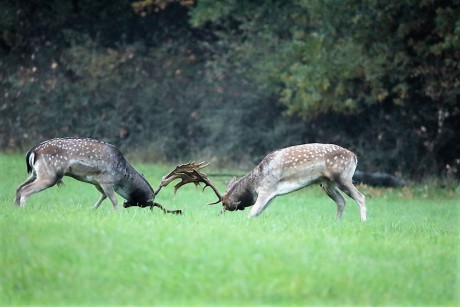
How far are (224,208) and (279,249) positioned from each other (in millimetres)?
5010

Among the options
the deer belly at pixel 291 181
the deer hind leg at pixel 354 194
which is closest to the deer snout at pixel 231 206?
the deer belly at pixel 291 181

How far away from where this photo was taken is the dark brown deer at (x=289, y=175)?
14438 millimetres

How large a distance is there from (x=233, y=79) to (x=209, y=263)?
22579 millimetres

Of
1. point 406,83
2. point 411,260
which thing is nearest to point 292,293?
point 411,260

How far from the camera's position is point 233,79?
1247 inches

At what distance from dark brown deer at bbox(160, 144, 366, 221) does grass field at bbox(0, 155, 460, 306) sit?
2.46 m

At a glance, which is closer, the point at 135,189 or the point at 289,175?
the point at 289,175

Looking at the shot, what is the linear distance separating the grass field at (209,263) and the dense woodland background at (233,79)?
13.9m

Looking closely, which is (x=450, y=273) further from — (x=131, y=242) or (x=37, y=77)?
(x=37, y=77)

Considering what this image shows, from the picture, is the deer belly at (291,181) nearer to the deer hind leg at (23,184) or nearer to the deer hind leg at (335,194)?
the deer hind leg at (335,194)

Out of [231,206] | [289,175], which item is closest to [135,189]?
[231,206]

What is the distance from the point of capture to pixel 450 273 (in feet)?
33.0

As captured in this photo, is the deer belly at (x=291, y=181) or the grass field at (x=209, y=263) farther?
the deer belly at (x=291, y=181)

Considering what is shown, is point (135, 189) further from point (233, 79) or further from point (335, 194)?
point (233, 79)
